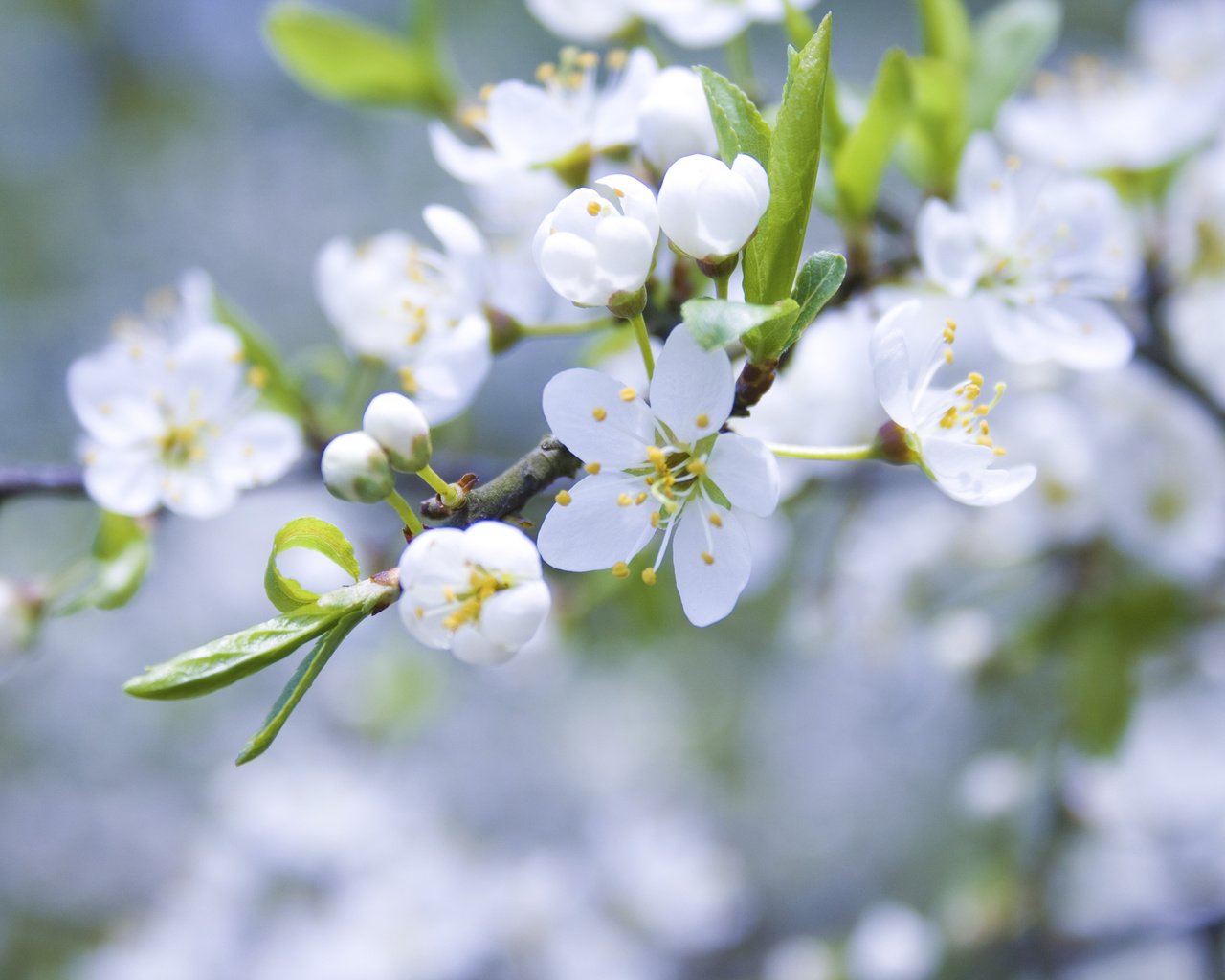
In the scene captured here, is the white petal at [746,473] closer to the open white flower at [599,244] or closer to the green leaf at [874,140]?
the open white flower at [599,244]

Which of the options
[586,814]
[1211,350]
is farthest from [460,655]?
[586,814]

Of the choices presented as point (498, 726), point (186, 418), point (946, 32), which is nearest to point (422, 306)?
point (186, 418)

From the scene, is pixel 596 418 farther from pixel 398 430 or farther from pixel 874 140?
pixel 874 140

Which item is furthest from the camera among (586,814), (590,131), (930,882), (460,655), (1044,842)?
(930,882)

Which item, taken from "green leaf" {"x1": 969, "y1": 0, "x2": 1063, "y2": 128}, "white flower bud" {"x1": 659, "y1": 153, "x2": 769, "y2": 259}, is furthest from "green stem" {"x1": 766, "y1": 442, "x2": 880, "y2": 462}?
"green leaf" {"x1": 969, "y1": 0, "x2": 1063, "y2": 128}

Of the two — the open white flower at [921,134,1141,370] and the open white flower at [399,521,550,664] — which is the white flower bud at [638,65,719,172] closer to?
the open white flower at [921,134,1141,370]

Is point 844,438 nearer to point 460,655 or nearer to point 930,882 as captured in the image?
point 460,655
